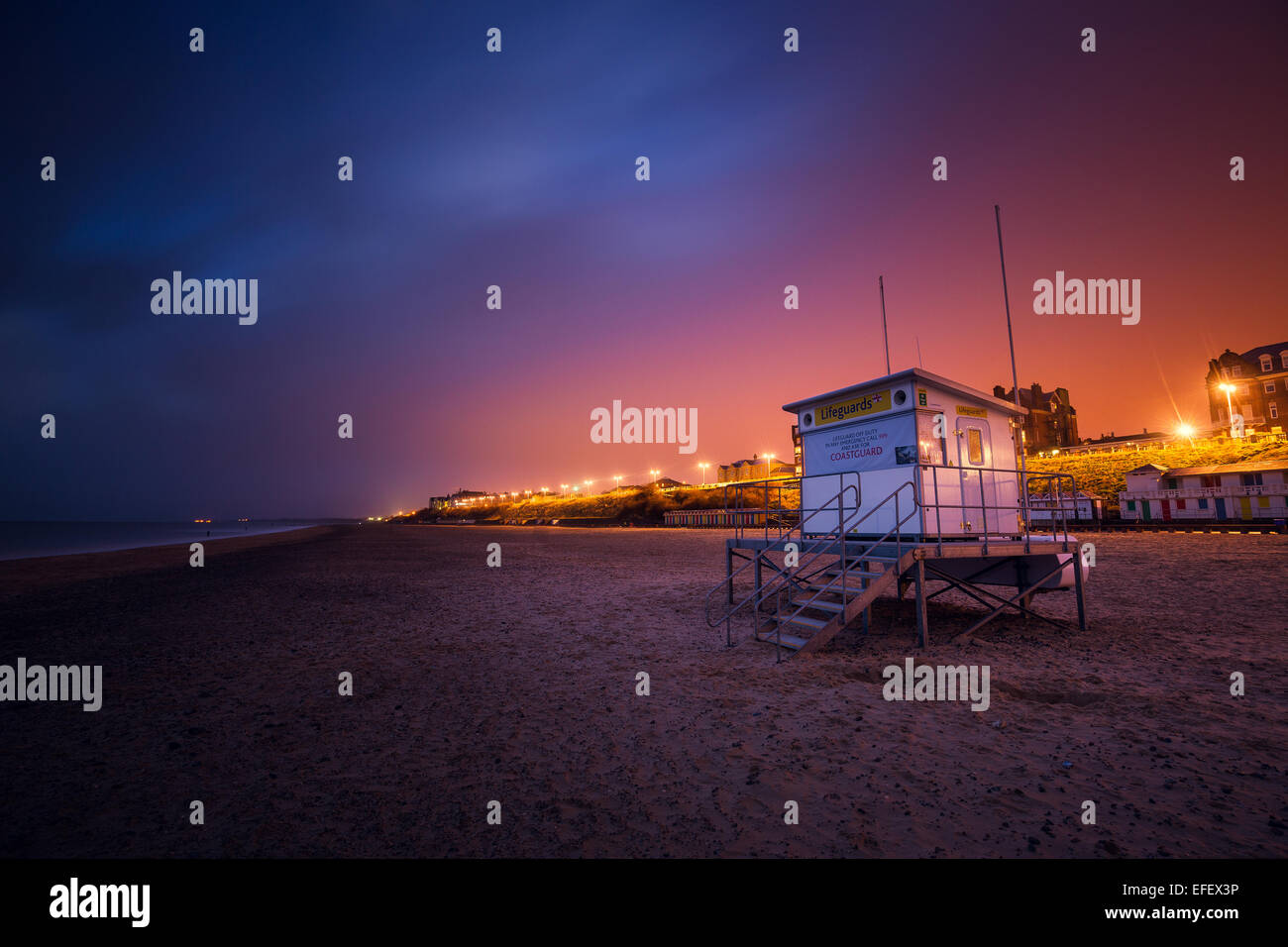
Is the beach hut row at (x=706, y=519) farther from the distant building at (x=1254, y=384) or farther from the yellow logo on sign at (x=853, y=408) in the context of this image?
the distant building at (x=1254, y=384)

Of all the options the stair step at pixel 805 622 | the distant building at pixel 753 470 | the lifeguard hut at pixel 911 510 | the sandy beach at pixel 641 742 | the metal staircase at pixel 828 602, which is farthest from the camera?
the distant building at pixel 753 470

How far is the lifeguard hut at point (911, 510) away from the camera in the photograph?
9766 millimetres

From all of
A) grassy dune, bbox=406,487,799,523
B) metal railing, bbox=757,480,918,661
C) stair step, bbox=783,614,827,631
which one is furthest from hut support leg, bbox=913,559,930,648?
grassy dune, bbox=406,487,799,523

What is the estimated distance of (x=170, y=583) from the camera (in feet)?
63.3

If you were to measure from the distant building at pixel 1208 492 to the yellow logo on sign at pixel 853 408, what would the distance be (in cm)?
3508

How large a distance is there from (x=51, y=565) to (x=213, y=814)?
3684 cm

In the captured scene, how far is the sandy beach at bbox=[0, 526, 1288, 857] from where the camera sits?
413 centimetres

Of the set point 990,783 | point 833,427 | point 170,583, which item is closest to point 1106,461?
point 833,427

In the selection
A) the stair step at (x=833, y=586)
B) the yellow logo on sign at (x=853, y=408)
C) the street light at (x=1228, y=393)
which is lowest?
the stair step at (x=833, y=586)

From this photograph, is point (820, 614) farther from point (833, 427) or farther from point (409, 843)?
point (409, 843)

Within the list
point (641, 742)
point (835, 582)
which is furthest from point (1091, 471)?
point (641, 742)

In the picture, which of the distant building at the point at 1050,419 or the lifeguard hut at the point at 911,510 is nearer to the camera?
the lifeguard hut at the point at 911,510

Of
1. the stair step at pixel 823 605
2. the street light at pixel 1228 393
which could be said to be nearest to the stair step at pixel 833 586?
the stair step at pixel 823 605

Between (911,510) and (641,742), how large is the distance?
7.53m
